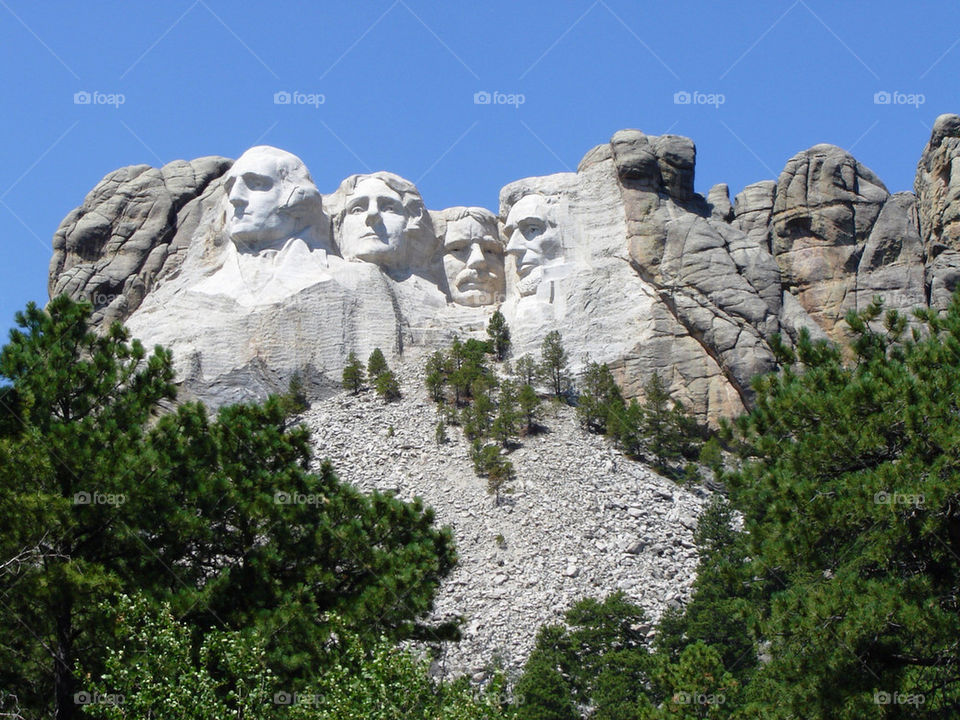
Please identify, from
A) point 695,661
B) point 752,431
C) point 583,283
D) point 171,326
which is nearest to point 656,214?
point 583,283

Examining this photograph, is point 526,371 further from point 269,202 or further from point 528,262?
point 269,202

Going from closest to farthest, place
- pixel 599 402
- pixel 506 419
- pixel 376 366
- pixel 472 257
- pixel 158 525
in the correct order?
pixel 158 525
pixel 506 419
pixel 599 402
pixel 376 366
pixel 472 257

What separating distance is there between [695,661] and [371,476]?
42.6ft

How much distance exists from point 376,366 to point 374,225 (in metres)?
5.85

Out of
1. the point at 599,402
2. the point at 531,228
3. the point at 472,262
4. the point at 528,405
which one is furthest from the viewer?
the point at 472,262

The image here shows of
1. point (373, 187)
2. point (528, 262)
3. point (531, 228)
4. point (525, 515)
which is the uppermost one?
point (373, 187)

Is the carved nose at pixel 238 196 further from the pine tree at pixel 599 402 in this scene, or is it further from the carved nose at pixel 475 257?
the pine tree at pixel 599 402

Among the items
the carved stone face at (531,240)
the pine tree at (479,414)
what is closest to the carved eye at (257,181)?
the carved stone face at (531,240)

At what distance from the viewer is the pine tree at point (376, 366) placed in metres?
42.9

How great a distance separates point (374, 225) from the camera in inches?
1849

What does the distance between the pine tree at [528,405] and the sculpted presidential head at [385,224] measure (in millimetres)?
7299

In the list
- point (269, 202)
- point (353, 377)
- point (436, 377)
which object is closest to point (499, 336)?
point (436, 377)

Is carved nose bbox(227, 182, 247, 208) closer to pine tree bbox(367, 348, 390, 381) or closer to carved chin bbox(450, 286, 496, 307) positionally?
pine tree bbox(367, 348, 390, 381)

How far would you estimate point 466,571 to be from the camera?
116ft
